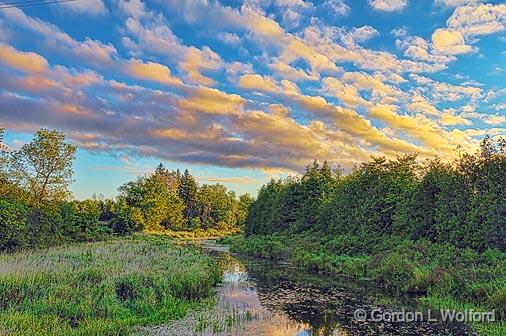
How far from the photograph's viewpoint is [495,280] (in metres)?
16.0

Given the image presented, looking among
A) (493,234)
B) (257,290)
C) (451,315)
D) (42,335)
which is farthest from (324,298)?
(42,335)

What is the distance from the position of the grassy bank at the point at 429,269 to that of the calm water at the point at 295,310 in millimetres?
1125

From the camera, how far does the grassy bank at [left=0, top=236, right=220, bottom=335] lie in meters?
10.8

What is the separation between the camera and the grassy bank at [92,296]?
35.4ft

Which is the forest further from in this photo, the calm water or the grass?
the grass

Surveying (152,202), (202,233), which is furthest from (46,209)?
(202,233)

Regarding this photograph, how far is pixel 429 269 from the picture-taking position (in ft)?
65.4

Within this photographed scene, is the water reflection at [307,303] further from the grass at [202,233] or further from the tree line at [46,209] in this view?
the grass at [202,233]

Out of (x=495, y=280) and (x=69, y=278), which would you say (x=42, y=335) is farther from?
(x=495, y=280)

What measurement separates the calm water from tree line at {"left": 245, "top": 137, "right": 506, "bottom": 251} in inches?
265

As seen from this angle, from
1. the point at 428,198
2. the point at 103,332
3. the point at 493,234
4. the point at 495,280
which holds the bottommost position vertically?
the point at 103,332

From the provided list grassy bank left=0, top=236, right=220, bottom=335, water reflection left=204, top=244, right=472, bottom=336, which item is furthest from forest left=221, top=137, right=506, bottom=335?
grassy bank left=0, top=236, right=220, bottom=335

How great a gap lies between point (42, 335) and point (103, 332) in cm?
140

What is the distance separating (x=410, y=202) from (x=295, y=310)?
16.7m
